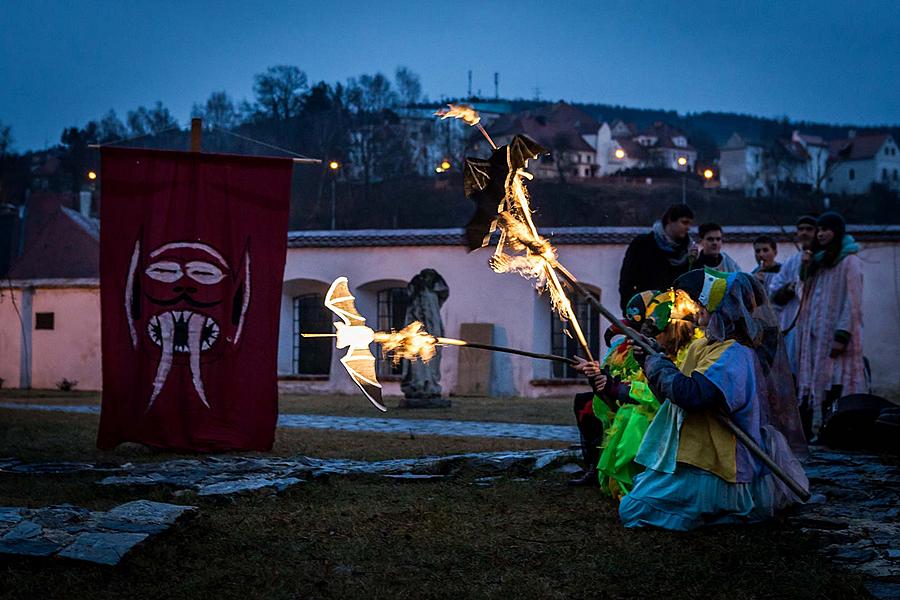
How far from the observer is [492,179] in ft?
18.9

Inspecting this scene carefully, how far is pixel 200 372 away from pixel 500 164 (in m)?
4.44

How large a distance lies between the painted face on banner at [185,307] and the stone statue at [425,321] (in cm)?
808

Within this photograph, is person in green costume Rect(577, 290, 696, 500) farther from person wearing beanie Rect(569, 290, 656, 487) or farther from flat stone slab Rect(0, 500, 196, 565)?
flat stone slab Rect(0, 500, 196, 565)

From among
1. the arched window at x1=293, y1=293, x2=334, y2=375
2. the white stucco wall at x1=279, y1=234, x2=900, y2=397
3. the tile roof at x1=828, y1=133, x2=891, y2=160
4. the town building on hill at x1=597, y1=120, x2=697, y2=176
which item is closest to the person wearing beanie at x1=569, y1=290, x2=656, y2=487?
the white stucco wall at x1=279, y1=234, x2=900, y2=397

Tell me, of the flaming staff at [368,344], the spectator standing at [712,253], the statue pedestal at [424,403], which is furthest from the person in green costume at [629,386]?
the statue pedestal at [424,403]

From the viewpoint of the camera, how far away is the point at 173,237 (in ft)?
30.9

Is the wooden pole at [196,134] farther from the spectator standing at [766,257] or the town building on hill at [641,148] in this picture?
the town building on hill at [641,148]

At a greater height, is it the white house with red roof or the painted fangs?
the white house with red roof

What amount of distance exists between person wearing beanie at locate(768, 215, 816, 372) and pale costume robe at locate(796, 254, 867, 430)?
20 centimetres

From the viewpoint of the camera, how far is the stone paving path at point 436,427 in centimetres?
1159

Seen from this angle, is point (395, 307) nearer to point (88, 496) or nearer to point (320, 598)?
point (88, 496)

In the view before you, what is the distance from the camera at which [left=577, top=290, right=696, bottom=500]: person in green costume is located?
20.1 feet

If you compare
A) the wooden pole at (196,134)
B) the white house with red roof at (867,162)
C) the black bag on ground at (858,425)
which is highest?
the white house with red roof at (867,162)

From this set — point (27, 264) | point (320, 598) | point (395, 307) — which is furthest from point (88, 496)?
point (27, 264)
